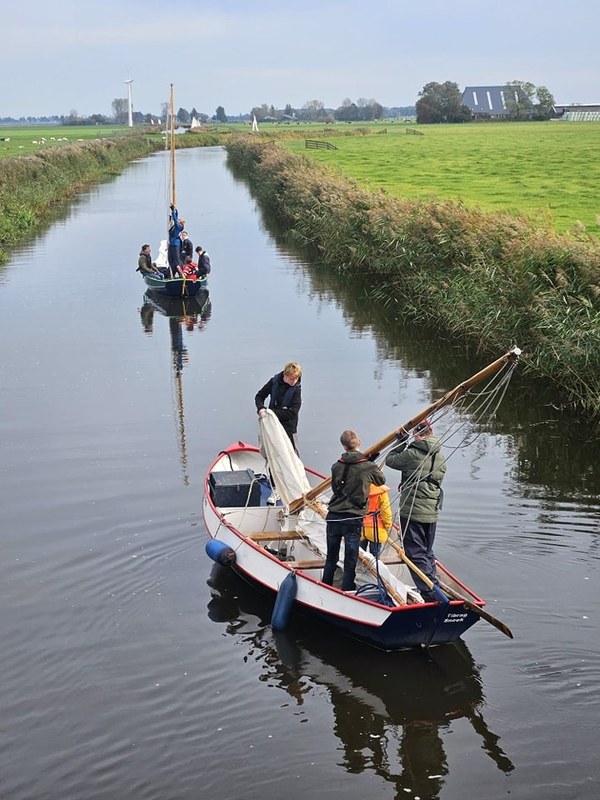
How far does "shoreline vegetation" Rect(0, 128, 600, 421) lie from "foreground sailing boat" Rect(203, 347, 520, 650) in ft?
25.6

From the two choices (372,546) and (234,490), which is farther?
(234,490)

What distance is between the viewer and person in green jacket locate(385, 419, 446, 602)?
442 inches

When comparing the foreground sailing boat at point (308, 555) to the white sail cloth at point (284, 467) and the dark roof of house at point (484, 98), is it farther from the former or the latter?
the dark roof of house at point (484, 98)

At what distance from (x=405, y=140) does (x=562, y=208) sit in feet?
218

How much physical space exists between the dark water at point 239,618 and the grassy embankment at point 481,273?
114 centimetres

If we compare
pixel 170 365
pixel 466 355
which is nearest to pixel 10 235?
pixel 170 365

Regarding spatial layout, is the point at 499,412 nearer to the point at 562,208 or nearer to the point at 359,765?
the point at 359,765

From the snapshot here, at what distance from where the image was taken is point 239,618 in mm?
12211

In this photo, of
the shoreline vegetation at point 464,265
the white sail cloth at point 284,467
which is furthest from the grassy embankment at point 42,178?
the white sail cloth at point 284,467

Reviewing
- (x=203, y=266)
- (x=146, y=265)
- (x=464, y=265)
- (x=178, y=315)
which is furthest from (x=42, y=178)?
(x=464, y=265)

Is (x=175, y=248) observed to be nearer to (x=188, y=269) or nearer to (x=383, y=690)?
(x=188, y=269)

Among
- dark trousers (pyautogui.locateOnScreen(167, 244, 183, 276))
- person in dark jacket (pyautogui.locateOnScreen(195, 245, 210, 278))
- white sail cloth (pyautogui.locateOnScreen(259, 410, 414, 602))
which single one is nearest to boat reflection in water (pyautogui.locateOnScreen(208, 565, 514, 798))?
white sail cloth (pyautogui.locateOnScreen(259, 410, 414, 602))

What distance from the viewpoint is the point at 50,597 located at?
12.4 meters

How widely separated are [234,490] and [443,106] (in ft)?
523
